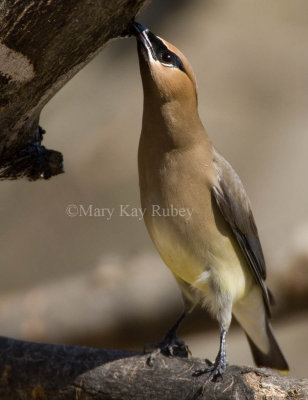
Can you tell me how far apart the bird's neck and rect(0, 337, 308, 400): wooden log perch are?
3.45ft

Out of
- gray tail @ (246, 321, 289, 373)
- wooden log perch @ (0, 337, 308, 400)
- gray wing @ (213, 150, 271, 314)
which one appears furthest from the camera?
gray tail @ (246, 321, 289, 373)

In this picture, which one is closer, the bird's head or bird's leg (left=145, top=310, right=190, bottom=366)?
the bird's head

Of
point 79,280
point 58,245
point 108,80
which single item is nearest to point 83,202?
point 58,245

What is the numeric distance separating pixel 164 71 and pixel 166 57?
0.20 ft

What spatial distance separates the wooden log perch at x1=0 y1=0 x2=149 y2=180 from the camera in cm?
222

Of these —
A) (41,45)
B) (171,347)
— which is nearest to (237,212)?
(171,347)

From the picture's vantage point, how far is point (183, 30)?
8469mm

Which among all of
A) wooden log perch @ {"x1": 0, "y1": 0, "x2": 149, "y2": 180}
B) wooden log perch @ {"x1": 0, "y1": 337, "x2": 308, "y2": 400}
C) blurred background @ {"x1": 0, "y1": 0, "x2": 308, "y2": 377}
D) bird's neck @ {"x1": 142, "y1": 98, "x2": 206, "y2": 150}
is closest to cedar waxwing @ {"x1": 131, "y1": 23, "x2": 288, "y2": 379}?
bird's neck @ {"x1": 142, "y1": 98, "x2": 206, "y2": 150}

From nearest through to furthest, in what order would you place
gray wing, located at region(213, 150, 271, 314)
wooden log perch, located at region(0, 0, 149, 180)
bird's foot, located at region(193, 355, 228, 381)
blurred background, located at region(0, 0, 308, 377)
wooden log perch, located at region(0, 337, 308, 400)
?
1. wooden log perch, located at region(0, 0, 149, 180)
2. wooden log perch, located at region(0, 337, 308, 400)
3. bird's foot, located at region(193, 355, 228, 381)
4. gray wing, located at region(213, 150, 271, 314)
5. blurred background, located at region(0, 0, 308, 377)

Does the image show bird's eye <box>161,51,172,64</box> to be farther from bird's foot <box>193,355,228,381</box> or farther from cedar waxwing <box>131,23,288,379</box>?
bird's foot <box>193,355,228,381</box>

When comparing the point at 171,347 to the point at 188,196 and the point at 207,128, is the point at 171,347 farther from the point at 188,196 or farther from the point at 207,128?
the point at 207,128

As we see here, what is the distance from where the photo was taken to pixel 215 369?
3.13 m

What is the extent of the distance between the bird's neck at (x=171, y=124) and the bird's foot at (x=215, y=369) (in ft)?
3.43

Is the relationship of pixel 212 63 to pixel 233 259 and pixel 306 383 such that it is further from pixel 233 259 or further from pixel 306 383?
pixel 306 383
